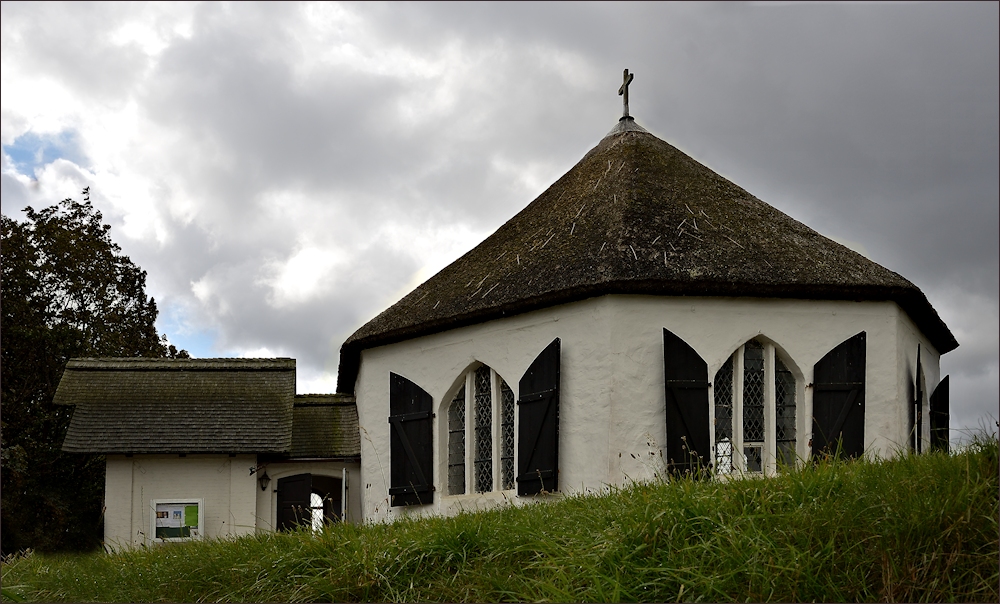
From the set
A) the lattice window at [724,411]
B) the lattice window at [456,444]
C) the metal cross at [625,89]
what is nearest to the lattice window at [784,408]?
the lattice window at [724,411]

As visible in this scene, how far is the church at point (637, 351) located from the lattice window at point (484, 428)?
3cm

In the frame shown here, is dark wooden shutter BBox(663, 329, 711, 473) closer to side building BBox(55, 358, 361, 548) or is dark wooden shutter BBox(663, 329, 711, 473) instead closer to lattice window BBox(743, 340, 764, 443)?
lattice window BBox(743, 340, 764, 443)

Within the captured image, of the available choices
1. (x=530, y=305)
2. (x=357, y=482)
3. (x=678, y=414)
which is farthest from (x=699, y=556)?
(x=357, y=482)

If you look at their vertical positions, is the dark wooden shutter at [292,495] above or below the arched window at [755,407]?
below

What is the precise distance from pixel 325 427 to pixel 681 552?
12.1 metres

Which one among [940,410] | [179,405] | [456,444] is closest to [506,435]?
[456,444]

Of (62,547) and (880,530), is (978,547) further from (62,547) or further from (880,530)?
(62,547)

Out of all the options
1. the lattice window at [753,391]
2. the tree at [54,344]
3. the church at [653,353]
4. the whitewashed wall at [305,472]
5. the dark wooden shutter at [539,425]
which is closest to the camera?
the church at [653,353]

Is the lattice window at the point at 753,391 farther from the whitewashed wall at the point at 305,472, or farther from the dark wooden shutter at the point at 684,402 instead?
the whitewashed wall at the point at 305,472

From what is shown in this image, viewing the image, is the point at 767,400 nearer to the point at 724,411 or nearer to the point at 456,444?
the point at 724,411

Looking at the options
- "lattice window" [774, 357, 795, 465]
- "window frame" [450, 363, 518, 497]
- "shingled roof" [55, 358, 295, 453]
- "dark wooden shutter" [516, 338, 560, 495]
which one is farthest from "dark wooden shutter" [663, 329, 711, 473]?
"shingled roof" [55, 358, 295, 453]

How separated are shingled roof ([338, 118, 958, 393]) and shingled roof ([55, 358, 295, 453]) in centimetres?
241

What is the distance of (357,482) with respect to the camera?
667 inches

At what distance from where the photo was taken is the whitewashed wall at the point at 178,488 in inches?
625
